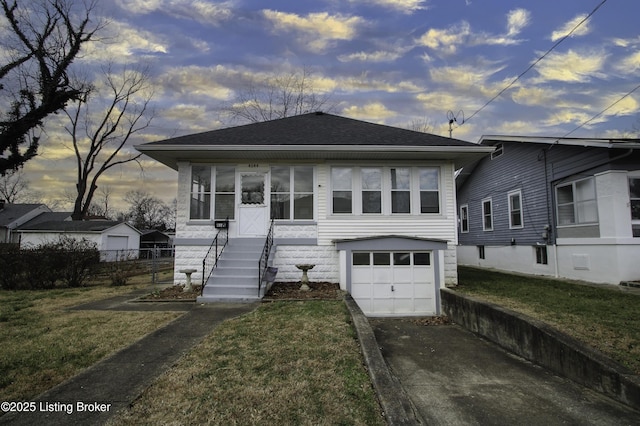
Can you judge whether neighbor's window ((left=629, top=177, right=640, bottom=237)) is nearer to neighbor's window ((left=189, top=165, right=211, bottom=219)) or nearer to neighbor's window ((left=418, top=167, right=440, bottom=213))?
neighbor's window ((left=418, top=167, right=440, bottom=213))

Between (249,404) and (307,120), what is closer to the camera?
(249,404)

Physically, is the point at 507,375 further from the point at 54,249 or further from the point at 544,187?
the point at 54,249

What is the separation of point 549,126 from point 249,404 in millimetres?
25218

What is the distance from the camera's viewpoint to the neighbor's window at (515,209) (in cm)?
1519

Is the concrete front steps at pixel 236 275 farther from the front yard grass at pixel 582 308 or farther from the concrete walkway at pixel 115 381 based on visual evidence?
the front yard grass at pixel 582 308

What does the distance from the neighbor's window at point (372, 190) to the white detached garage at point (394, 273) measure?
131 cm

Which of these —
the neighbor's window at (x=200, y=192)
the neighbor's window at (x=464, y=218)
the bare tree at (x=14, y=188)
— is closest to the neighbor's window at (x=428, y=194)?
the neighbor's window at (x=200, y=192)

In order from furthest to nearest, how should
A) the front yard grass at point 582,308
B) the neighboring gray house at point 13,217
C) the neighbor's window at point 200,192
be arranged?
the neighboring gray house at point 13,217 < the neighbor's window at point 200,192 < the front yard grass at point 582,308

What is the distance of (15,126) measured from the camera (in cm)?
2164

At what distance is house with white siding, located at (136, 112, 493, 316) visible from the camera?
10.3 m

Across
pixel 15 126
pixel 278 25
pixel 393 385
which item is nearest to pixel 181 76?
pixel 278 25

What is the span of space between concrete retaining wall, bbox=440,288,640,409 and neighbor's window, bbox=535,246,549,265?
25.2ft

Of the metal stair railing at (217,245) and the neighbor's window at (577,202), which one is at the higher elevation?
the neighbor's window at (577,202)

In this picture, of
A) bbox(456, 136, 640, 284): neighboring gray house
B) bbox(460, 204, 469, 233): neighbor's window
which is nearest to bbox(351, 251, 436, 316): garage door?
bbox(456, 136, 640, 284): neighboring gray house
